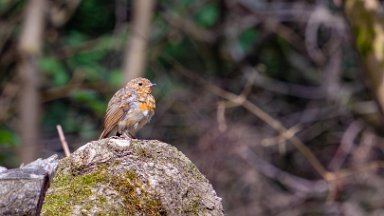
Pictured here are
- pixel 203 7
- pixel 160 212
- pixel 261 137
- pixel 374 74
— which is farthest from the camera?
pixel 203 7

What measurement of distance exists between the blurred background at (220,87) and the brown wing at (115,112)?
3641mm

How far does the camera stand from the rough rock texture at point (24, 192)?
8.42 ft

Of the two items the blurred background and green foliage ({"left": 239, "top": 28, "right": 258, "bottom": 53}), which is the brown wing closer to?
the blurred background

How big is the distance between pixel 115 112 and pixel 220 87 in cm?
567

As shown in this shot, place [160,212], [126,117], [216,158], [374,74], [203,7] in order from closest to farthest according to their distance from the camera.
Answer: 1. [160,212]
2. [126,117]
3. [374,74]
4. [216,158]
5. [203,7]

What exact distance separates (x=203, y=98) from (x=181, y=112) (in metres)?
0.29

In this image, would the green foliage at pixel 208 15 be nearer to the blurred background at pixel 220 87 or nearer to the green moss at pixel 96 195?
the blurred background at pixel 220 87

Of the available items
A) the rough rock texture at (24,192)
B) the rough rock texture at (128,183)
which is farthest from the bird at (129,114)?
the rough rock texture at (24,192)

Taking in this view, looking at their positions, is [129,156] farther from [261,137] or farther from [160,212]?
[261,137]

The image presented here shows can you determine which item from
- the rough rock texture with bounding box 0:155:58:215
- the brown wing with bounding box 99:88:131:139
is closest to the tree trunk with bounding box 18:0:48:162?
Result: the brown wing with bounding box 99:88:131:139

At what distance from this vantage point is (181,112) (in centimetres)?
1045

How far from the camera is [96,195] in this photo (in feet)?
9.04

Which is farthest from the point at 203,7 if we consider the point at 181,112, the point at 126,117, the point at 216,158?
the point at 126,117

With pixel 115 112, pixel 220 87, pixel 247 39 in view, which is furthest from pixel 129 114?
pixel 247 39
